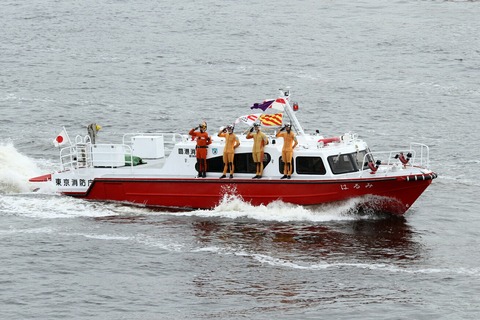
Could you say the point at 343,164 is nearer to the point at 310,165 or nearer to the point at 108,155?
the point at 310,165

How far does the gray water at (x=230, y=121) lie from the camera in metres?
28.9

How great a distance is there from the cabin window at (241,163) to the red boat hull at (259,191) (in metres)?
0.67

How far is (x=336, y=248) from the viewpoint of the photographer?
32.7m

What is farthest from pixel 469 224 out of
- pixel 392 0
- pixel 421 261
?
pixel 392 0

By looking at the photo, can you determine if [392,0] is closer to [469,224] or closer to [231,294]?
[469,224]

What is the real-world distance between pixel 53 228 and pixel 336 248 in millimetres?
10468

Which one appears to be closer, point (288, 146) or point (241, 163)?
point (288, 146)

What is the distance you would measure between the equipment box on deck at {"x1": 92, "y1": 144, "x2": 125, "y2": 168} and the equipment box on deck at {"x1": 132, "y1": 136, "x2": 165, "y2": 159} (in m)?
0.82

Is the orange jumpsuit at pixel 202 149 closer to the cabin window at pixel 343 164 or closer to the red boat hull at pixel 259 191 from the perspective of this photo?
the red boat hull at pixel 259 191

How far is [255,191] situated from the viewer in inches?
1404

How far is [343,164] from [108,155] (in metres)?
9.69

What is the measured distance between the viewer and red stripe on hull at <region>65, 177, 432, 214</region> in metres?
35.0

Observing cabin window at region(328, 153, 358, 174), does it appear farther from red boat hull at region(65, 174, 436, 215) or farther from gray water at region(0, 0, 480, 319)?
gray water at region(0, 0, 480, 319)

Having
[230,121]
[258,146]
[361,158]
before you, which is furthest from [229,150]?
[230,121]
